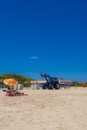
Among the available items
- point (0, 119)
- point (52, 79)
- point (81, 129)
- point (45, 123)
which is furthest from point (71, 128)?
point (52, 79)

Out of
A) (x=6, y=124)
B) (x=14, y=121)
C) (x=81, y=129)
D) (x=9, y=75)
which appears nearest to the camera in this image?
(x=81, y=129)

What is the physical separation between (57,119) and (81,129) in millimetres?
2463

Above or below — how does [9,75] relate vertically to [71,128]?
above

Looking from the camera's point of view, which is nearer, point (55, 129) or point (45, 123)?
point (55, 129)

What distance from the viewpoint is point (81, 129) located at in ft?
36.1

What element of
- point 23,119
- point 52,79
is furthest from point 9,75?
point 23,119

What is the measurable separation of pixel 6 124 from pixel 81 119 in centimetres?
288

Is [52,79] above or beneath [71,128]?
above

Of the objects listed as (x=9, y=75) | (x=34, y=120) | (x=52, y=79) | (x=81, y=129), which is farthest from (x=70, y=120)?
(x=9, y=75)

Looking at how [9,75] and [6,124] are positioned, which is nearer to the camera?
[6,124]

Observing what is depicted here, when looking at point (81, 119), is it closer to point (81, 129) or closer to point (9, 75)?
point (81, 129)

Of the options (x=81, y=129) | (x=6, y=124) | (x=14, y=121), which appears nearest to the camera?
(x=81, y=129)

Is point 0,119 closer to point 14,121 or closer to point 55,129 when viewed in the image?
point 14,121

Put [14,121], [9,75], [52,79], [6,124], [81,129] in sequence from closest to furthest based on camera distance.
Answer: [81,129] < [6,124] < [14,121] < [52,79] < [9,75]
